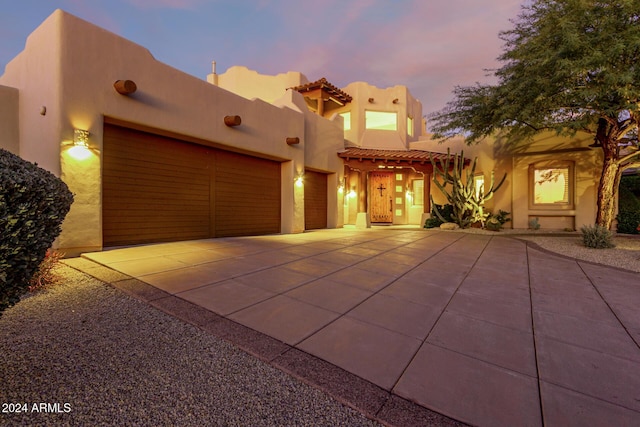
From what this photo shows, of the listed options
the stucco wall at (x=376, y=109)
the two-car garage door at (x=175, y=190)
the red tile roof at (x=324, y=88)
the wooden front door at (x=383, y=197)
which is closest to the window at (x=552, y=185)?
the stucco wall at (x=376, y=109)

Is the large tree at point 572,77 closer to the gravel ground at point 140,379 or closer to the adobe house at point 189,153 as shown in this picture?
the adobe house at point 189,153

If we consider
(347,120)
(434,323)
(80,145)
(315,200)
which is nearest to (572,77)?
(434,323)

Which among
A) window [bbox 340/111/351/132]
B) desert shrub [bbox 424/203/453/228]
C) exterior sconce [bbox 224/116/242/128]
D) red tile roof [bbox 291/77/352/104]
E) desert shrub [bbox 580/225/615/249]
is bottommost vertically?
desert shrub [bbox 580/225/615/249]

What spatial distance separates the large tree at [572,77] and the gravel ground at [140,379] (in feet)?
27.0

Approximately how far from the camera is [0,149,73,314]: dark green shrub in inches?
55.4

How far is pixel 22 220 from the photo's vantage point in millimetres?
1493

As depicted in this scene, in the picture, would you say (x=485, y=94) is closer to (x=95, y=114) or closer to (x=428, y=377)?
(x=428, y=377)

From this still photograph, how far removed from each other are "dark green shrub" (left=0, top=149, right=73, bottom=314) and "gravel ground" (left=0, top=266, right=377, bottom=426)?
0.59 meters

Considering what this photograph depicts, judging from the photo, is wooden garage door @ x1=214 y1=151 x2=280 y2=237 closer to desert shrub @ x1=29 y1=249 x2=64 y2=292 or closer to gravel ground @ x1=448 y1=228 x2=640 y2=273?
desert shrub @ x1=29 y1=249 x2=64 y2=292

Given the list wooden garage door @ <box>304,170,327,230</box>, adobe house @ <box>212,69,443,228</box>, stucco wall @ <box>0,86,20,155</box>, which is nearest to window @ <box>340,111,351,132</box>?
adobe house @ <box>212,69,443,228</box>

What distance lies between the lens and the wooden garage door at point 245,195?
793 centimetres

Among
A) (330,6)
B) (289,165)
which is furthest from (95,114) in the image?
(330,6)

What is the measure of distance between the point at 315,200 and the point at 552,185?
1032 cm

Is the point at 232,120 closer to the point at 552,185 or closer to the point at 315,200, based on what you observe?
the point at 315,200
